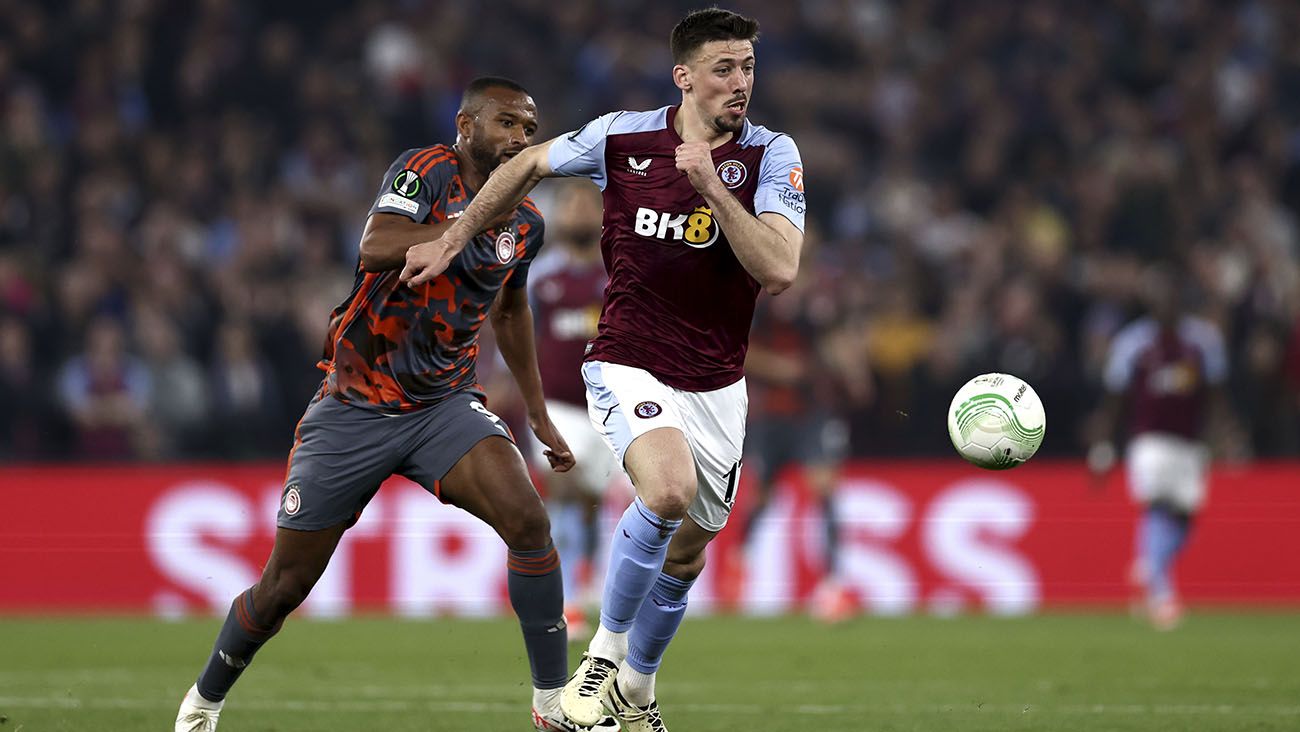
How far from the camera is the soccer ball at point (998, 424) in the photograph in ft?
21.9

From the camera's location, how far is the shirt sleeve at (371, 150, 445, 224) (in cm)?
627

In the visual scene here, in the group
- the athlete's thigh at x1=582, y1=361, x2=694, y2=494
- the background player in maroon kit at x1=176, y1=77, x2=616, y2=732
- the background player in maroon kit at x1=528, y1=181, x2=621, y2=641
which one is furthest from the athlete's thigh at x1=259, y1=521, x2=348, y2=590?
the background player in maroon kit at x1=528, y1=181, x2=621, y2=641

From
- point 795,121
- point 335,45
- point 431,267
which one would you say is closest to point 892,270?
point 795,121

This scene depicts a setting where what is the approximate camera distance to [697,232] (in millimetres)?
6465

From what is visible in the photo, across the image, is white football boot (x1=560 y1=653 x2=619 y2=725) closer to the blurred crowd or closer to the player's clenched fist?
the player's clenched fist

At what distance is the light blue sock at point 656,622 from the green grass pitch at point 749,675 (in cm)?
63

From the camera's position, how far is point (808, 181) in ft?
58.4

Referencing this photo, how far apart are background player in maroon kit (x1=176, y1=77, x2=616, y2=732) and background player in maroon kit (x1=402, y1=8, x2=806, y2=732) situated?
9.3 inches

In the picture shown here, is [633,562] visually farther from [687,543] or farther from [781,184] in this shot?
[781,184]

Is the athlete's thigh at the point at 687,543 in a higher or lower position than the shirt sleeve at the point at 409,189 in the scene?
lower

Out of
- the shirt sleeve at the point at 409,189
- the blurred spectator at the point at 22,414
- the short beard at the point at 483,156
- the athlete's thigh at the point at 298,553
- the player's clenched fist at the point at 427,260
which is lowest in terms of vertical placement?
the blurred spectator at the point at 22,414

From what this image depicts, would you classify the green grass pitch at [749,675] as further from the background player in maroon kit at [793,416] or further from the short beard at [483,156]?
the short beard at [483,156]

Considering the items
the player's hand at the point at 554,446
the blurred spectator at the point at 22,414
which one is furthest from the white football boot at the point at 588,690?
the blurred spectator at the point at 22,414

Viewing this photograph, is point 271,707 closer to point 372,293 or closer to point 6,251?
point 372,293
